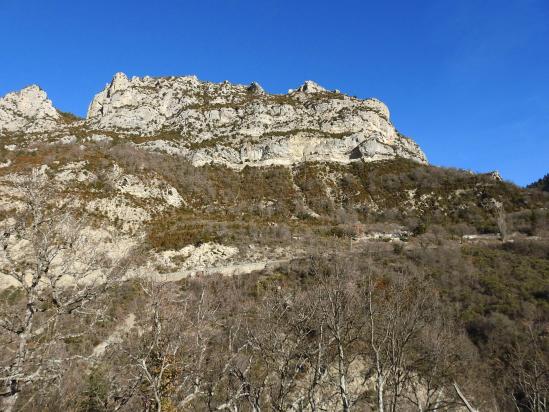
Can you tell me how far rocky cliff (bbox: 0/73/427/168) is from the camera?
77.2 meters

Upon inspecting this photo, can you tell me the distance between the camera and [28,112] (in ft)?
299

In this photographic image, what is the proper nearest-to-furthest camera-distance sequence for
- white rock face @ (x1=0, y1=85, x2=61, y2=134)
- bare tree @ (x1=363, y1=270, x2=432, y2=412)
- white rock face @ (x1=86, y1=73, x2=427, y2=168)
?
1. bare tree @ (x1=363, y1=270, x2=432, y2=412)
2. white rock face @ (x1=86, y1=73, x2=427, y2=168)
3. white rock face @ (x1=0, y1=85, x2=61, y2=134)

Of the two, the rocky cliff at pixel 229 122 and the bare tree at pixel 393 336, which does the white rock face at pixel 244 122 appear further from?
the bare tree at pixel 393 336

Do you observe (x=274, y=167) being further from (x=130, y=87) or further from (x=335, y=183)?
(x=130, y=87)

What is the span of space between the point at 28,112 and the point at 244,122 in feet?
180

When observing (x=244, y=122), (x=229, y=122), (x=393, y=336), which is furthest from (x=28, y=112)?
(x=393, y=336)

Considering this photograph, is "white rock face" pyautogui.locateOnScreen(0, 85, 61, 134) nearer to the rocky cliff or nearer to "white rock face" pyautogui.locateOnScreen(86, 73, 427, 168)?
the rocky cliff

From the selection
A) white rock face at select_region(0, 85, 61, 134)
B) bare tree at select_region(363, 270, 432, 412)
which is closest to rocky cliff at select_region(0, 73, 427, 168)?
white rock face at select_region(0, 85, 61, 134)

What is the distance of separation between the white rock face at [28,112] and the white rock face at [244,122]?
31.6ft

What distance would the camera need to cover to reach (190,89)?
98.1 m

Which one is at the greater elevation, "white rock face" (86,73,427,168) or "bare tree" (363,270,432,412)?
"white rock face" (86,73,427,168)

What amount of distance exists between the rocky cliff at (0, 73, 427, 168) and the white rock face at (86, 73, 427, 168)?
215 mm

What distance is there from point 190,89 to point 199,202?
5000 cm

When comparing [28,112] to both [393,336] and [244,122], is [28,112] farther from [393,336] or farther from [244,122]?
[393,336]
